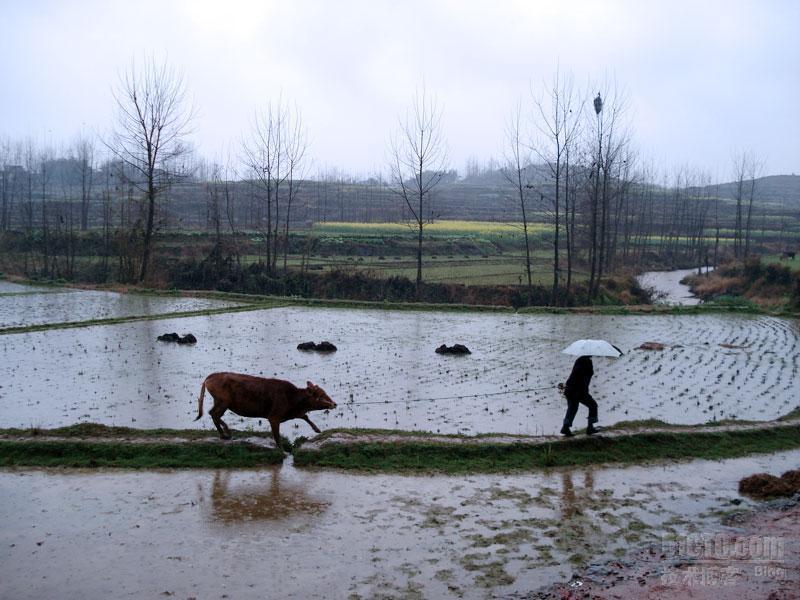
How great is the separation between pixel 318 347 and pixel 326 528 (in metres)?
9.58

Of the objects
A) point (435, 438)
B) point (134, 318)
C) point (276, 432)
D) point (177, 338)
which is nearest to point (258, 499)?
point (276, 432)

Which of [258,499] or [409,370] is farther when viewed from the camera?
[409,370]

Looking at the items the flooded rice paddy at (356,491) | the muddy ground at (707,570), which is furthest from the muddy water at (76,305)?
the muddy ground at (707,570)

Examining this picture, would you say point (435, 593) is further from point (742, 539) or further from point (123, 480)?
point (123, 480)

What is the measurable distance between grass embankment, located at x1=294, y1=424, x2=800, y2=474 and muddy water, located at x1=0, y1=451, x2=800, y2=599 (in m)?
0.30

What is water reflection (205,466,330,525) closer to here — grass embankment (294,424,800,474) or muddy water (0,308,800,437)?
grass embankment (294,424,800,474)

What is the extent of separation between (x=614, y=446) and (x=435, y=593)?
16.4 ft

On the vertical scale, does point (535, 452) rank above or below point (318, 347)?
below

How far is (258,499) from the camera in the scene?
7.81 meters

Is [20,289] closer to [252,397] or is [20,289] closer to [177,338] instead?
[177,338]

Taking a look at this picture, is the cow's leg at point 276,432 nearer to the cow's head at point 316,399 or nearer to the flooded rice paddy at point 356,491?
the flooded rice paddy at point 356,491

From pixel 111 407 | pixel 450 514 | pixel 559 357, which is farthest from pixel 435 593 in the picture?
pixel 559 357

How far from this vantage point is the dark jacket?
1020 cm

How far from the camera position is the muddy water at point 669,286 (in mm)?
37188
